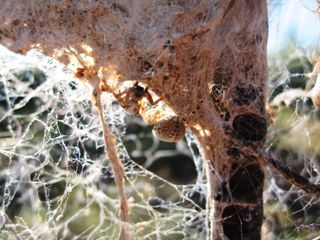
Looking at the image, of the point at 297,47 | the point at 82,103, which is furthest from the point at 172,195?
the point at 82,103

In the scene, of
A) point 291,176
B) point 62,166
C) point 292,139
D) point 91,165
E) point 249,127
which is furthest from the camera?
point 292,139

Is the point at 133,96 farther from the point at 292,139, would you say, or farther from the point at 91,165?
the point at 292,139

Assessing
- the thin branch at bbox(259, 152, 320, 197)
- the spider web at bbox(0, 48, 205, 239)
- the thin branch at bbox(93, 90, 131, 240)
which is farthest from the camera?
the spider web at bbox(0, 48, 205, 239)

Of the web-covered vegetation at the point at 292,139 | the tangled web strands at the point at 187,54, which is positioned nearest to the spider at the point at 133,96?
the tangled web strands at the point at 187,54

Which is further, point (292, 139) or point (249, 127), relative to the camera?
point (292, 139)

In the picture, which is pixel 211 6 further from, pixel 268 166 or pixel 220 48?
pixel 268 166

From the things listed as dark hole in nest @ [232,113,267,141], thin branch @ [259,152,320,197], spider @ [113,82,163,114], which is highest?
spider @ [113,82,163,114]

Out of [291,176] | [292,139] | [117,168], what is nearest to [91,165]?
[117,168]

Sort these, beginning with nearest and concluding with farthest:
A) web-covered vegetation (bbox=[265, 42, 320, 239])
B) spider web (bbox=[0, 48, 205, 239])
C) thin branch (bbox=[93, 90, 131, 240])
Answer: thin branch (bbox=[93, 90, 131, 240]) < spider web (bbox=[0, 48, 205, 239]) < web-covered vegetation (bbox=[265, 42, 320, 239])

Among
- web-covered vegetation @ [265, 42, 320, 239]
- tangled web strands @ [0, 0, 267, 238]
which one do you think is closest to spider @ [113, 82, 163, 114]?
tangled web strands @ [0, 0, 267, 238]

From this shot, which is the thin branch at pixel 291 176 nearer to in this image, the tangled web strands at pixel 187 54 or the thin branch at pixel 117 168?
the tangled web strands at pixel 187 54

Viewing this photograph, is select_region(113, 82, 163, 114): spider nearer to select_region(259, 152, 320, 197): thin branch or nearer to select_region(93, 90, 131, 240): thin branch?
select_region(93, 90, 131, 240): thin branch
